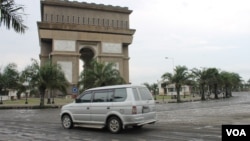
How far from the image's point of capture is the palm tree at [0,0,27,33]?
12.3 metres

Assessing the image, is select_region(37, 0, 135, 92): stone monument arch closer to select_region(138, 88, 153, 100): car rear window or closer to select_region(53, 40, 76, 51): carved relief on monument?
select_region(53, 40, 76, 51): carved relief on monument

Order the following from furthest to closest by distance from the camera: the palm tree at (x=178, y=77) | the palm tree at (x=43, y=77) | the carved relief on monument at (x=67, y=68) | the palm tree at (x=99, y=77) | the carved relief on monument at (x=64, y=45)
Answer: the carved relief on monument at (x=64, y=45) → the carved relief on monument at (x=67, y=68) → the palm tree at (x=178, y=77) → the palm tree at (x=99, y=77) → the palm tree at (x=43, y=77)

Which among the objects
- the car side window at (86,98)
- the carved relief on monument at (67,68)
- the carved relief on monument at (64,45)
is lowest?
the car side window at (86,98)

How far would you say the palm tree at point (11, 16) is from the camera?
12281 millimetres

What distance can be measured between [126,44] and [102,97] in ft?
271

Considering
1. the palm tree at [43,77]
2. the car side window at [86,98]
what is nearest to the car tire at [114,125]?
the car side window at [86,98]

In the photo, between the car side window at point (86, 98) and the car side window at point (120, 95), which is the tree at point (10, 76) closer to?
the car side window at point (86, 98)

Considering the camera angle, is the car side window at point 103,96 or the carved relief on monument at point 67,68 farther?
the carved relief on monument at point 67,68

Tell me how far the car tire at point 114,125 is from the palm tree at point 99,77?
104 ft

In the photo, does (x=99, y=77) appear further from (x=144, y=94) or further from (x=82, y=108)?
(x=144, y=94)

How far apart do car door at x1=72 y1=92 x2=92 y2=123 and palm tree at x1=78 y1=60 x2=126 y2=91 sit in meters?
30.2

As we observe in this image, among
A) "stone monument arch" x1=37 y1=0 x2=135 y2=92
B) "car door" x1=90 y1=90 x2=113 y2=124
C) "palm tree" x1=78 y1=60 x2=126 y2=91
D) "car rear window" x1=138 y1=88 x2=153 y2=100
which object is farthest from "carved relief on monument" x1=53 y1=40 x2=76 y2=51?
"car rear window" x1=138 y1=88 x2=153 y2=100

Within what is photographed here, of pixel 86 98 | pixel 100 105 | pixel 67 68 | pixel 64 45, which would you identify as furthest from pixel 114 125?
pixel 64 45

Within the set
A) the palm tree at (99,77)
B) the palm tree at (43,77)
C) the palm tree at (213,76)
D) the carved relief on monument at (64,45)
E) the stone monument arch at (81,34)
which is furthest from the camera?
the stone monument arch at (81,34)
